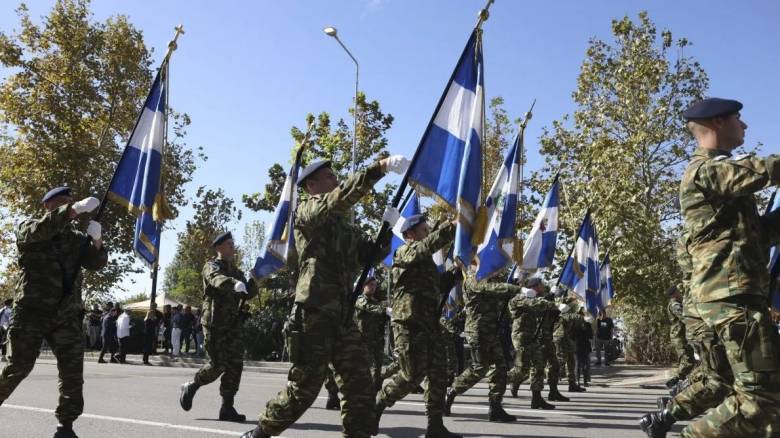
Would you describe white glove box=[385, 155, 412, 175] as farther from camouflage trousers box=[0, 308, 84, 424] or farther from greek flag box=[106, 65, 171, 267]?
greek flag box=[106, 65, 171, 267]

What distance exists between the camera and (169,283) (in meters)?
105

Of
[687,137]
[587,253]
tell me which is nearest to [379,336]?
[587,253]

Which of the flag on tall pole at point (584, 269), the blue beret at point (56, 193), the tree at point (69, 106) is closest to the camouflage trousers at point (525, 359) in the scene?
the flag on tall pole at point (584, 269)

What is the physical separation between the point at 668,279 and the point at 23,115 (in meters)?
25.7

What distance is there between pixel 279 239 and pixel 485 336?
14.8 ft

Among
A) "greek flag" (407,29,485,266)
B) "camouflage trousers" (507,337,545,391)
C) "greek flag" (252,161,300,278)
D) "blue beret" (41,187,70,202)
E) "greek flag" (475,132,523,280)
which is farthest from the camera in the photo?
"greek flag" (252,161,300,278)

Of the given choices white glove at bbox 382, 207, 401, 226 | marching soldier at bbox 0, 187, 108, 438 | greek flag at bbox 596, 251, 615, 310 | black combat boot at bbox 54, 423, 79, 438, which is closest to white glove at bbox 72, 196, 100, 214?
marching soldier at bbox 0, 187, 108, 438

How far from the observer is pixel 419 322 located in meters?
7.21

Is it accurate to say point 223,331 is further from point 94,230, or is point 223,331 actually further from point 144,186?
point 94,230

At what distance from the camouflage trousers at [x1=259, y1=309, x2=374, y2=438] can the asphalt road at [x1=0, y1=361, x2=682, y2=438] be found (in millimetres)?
1895

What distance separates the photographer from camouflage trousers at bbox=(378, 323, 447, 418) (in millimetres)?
6980

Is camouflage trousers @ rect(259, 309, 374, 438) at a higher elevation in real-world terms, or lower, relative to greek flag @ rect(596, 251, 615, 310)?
lower

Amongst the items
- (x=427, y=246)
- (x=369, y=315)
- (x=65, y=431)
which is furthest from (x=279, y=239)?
(x=65, y=431)

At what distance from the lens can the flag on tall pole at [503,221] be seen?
31.3 feet
